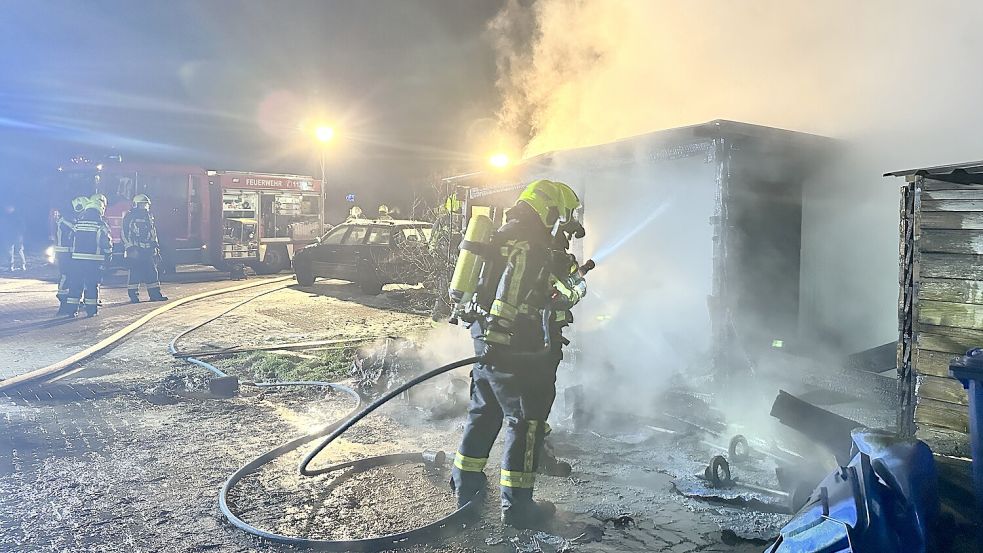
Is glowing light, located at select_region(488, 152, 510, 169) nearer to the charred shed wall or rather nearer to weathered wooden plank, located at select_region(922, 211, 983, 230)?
the charred shed wall

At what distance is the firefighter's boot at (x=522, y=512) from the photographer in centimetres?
382

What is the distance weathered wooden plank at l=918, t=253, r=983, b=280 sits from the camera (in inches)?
153

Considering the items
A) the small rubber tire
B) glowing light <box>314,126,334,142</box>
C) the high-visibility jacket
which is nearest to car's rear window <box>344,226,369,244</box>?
the high-visibility jacket

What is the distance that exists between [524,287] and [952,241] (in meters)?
2.72

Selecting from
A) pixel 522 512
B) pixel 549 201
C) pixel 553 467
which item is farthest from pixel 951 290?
pixel 522 512

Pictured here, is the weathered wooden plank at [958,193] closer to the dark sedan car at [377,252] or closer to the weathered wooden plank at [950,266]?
the weathered wooden plank at [950,266]

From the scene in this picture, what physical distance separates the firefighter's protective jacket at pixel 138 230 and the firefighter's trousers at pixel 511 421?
10812 mm

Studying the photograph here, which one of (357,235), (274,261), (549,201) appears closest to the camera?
(549,201)

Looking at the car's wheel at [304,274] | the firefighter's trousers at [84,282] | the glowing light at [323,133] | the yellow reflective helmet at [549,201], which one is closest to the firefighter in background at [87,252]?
the firefighter's trousers at [84,282]

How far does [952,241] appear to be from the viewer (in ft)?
13.1

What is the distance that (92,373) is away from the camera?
7.38 m

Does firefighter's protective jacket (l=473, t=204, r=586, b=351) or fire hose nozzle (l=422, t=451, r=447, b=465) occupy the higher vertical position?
firefighter's protective jacket (l=473, t=204, r=586, b=351)

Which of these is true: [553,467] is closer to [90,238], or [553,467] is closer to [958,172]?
[958,172]

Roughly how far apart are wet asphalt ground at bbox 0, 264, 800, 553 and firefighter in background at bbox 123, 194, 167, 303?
4941mm
